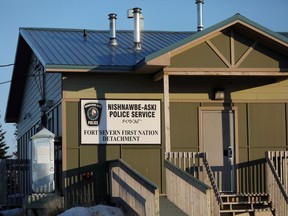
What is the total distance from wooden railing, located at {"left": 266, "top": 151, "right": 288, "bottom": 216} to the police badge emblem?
4.60m

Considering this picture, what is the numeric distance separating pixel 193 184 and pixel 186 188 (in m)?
0.63

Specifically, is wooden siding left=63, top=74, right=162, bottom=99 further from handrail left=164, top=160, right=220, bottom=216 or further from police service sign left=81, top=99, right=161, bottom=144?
handrail left=164, top=160, right=220, bottom=216

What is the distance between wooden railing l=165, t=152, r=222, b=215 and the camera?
46.3ft

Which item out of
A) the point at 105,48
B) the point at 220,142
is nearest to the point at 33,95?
the point at 105,48

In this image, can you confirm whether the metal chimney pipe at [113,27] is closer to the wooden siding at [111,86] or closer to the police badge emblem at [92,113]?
the wooden siding at [111,86]

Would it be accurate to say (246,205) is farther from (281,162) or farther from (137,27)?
(137,27)

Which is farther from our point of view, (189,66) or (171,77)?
(171,77)

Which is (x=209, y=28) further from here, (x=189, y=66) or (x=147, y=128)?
(x=147, y=128)

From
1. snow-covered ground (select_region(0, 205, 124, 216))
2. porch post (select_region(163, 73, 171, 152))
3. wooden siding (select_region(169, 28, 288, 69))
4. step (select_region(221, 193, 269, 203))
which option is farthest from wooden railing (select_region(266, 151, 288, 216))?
snow-covered ground (select_region(0, 205, 124, 216))

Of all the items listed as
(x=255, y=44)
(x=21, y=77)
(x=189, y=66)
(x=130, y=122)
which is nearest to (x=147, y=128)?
(x=130, y=122)

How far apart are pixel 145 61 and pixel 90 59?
8.11 feet

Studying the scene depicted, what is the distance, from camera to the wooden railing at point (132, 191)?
14.1 meters

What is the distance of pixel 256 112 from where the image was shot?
64.7ft

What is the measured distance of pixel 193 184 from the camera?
48.1 feet
